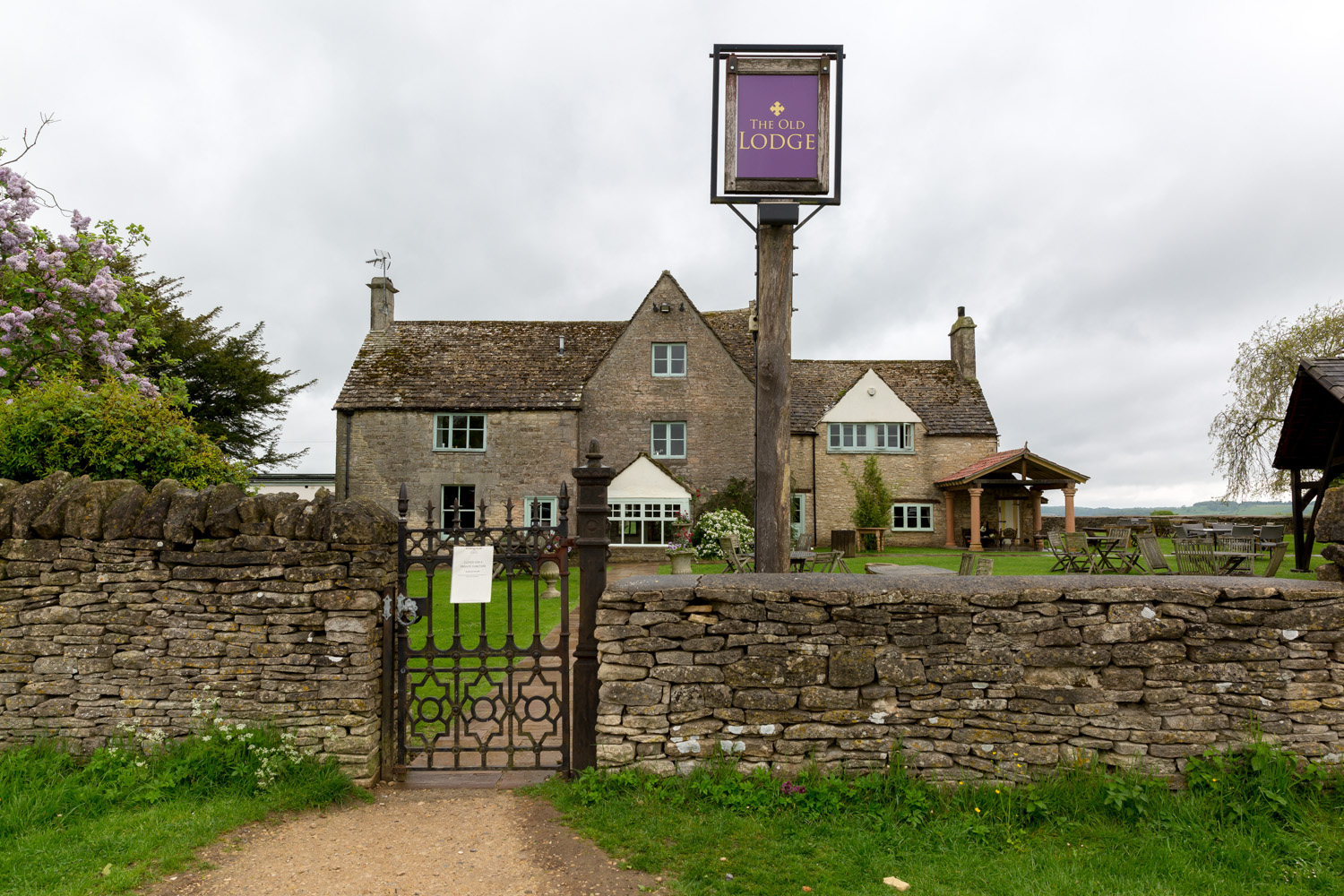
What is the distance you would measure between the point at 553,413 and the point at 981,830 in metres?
19.4

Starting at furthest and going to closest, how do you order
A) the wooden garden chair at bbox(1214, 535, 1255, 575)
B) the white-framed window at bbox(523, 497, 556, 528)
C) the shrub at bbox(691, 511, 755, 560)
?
the white-framed window at bbox(523, 497, 556, 528) → the shrub at bbox(691, 511, 755, 560) → the wooden garden chair at bbox(1214, 535, 1255, 575)

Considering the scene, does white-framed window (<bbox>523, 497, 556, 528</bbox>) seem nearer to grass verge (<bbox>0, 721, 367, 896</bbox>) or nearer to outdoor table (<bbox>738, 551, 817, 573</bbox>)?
outdoor table (<bbox>738, 551, 817, 573</bbox>)

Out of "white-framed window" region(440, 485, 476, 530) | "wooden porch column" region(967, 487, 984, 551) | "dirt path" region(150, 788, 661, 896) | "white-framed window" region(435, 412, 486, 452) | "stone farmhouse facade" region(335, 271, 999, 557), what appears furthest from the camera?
"wooden porch column" region(967, 487, 984, 551)

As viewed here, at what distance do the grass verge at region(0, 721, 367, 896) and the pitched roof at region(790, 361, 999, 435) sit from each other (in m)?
21.9

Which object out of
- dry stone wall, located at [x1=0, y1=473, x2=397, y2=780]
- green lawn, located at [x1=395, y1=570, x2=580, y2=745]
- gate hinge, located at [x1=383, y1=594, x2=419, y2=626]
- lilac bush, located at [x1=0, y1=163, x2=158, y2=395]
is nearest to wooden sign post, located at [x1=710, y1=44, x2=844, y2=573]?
green lawn, located at [x1=395, y1=570, x2=580, y2=745]

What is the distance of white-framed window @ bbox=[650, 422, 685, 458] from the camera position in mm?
22859

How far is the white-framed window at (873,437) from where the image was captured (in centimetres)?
2591

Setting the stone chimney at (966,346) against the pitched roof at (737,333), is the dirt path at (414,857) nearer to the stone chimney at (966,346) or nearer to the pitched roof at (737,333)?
the pitched roof at (737,333)

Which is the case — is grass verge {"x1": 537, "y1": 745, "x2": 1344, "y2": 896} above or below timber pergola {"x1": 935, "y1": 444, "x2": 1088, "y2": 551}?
below

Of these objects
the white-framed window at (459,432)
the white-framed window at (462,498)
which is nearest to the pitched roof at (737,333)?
the white-framed window at (459,432)

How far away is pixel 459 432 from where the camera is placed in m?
22.3

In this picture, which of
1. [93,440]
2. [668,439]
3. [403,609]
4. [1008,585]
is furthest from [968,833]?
[668,439]

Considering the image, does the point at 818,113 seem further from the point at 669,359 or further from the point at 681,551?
the point at 669,359

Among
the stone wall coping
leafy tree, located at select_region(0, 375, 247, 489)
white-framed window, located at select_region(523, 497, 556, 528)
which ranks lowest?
the stone wall coping
